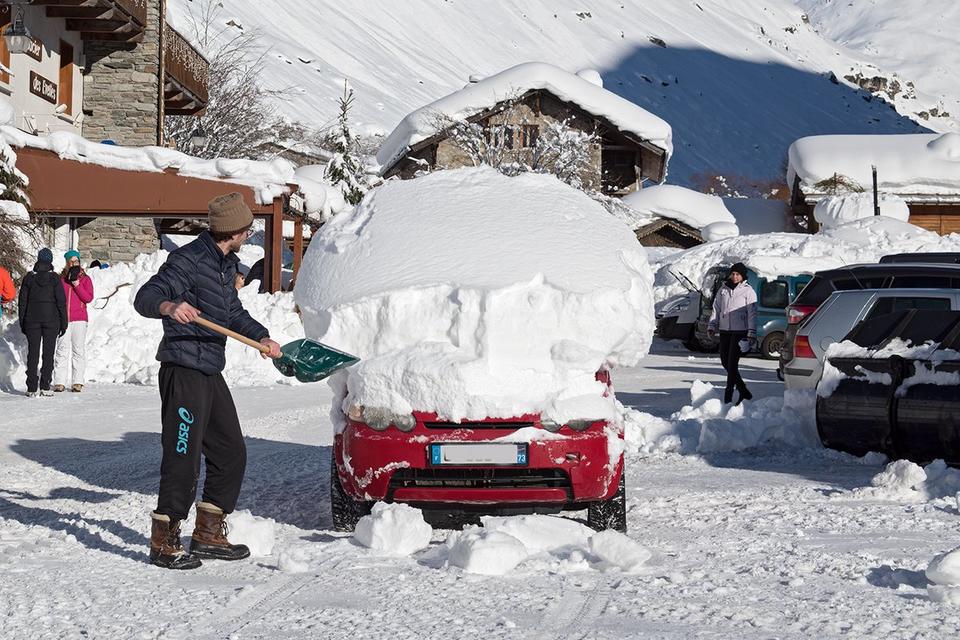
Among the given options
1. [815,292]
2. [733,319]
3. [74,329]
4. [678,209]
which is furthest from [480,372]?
[678,209]

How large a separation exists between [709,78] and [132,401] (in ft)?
463

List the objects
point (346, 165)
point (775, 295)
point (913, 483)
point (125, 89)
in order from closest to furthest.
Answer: point (913, 483)
point (775, 295)
point (125, 89)
point (346, 165)

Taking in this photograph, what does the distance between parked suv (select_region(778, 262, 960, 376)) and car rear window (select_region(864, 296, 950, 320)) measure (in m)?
0.65

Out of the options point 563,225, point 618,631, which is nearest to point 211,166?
point 563,225

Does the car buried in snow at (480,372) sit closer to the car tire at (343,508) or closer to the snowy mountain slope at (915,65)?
the car tire at (343,508)

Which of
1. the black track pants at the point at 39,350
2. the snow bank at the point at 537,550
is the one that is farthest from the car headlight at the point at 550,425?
the black track pants at the point at 39,350

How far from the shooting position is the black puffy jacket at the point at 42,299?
14.6 metres

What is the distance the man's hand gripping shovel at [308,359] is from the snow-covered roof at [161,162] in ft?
59.2

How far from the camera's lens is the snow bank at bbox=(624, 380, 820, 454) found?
32.8 feet

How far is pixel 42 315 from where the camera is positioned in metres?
14.7

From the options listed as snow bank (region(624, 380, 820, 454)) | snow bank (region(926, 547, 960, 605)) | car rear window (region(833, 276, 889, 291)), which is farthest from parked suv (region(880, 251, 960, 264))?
snow bank (region(926, 547, 960, 605))

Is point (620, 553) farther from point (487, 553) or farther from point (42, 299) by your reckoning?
point (42, 299)

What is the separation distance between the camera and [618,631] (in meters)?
4.59

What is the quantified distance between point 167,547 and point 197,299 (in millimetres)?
1120
